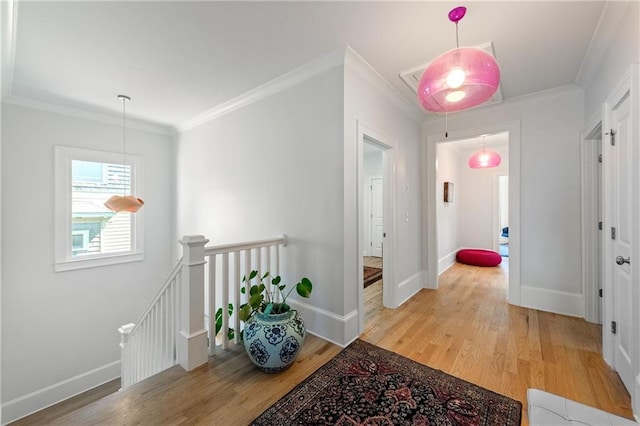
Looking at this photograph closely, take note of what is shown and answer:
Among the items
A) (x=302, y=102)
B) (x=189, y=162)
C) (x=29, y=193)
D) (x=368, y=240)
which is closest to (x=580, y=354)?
(x=302, y=102)

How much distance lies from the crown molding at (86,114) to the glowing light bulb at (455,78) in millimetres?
4448

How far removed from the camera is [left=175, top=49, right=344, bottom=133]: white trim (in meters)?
2.29

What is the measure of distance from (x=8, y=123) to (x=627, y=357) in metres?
6.19

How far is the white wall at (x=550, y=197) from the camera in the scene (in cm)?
283

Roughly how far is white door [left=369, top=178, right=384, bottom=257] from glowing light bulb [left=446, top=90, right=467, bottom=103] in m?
4.71

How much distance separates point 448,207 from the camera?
18.0 feet

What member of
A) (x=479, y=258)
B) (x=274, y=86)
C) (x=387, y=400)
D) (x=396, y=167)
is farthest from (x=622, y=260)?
(x=479, y=258)

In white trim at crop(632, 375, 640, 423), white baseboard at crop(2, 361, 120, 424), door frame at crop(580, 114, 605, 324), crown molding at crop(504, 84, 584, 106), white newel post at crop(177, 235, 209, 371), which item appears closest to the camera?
white trim at crop(632, 375, 640, 423)

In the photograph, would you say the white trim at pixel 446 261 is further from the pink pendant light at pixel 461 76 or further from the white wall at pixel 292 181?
the pink pendant light at pixel 461 76

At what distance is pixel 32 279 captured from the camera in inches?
126

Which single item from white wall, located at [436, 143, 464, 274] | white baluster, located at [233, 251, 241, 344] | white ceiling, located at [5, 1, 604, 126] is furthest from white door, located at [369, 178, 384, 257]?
white baluster, located at [233, 251, 241, 344]

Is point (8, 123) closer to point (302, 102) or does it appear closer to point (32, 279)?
point (32, 279)

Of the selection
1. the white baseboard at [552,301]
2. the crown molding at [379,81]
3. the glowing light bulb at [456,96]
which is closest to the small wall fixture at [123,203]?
the crown molding at [379,81]

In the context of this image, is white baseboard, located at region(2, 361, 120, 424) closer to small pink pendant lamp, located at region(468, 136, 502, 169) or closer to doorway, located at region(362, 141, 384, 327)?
doorway, located at region(362, 141, 384, 327)
